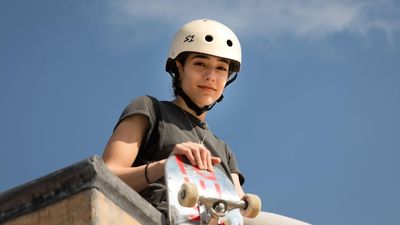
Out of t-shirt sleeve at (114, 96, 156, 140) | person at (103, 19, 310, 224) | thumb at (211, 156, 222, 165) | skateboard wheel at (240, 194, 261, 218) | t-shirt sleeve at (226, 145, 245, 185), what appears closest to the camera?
skateboard wheel at (240, 194, 261, 218)

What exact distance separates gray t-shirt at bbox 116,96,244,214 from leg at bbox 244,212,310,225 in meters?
1.96

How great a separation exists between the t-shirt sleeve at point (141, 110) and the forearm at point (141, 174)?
0.49 meters

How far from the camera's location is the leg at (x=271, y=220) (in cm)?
938

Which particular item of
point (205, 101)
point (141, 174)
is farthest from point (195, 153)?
point (205, 101)

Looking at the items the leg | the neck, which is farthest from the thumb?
the leg

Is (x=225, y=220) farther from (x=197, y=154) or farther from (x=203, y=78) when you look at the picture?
(x=203, y=78)

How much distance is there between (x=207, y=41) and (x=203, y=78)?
442 millimetres

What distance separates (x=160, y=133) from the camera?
7.11 metres

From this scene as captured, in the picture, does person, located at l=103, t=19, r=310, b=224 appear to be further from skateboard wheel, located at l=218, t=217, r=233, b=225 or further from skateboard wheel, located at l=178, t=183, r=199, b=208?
skateboard wheel, located at l=178, t=183, r=199, b=208

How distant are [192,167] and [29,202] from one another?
1.44m

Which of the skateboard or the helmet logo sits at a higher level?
the helmet logo

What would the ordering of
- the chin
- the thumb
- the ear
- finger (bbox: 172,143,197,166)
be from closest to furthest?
finger (bbox: 172,143,197,166), the thumb, the chin, the ear

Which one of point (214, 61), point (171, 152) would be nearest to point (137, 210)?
point (171, 152)

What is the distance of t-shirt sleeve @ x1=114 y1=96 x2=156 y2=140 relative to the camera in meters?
7.08
